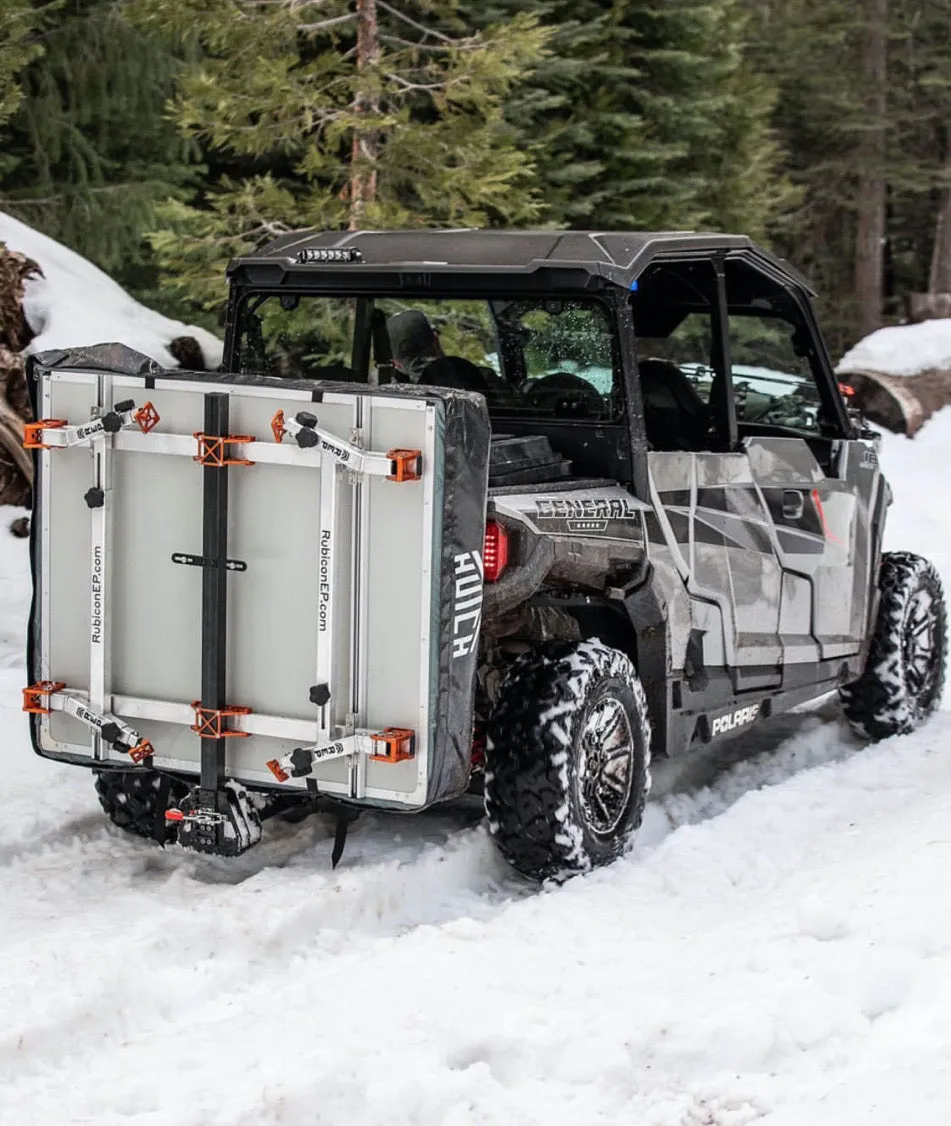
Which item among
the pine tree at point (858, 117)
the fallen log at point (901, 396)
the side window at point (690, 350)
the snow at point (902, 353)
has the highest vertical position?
the pine tree at point (858, 117)

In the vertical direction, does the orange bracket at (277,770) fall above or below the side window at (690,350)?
below

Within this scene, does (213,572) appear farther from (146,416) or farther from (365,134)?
(365,134)

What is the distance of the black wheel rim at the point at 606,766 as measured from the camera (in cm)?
536

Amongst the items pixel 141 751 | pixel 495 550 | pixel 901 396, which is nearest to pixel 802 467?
pixel 495 550

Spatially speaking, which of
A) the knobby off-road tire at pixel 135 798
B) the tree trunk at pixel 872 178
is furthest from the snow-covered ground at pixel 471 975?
the tree trunk at pixel 872 178

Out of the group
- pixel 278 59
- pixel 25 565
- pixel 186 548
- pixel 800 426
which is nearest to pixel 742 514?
pixel 800 426

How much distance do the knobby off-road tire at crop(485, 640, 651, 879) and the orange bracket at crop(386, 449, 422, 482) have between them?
3.15 ft

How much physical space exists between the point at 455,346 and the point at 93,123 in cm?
1130

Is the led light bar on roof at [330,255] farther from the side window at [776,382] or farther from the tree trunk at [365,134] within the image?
the tree trunk at [365,134]

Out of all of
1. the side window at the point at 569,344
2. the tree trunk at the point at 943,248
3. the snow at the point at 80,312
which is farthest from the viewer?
the tree trunk at the point at 943,248

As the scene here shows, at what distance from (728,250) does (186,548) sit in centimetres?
248

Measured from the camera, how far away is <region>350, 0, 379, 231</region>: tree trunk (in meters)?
11.6

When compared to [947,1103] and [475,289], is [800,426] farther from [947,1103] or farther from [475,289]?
[947,1103]

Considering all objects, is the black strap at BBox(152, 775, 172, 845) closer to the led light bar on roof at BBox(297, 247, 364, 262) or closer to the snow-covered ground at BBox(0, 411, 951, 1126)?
the snow-covered ground at BBox(0, 411, 951, 1126)
